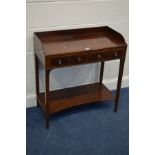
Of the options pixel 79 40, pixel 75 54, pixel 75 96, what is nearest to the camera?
pixel 75 54

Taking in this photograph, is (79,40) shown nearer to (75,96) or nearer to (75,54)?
Result: (75,54)

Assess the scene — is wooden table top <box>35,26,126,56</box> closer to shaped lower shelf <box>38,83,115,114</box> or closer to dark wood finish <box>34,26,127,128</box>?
dark wood finish <box>34,26,127,128</box>

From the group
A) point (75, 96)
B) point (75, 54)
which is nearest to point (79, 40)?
point (75, 54)

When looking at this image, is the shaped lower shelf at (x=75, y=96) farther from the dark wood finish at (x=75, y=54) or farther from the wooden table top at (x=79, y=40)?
the wooden table top at (x=79, y=40)

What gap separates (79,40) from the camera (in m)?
2.24

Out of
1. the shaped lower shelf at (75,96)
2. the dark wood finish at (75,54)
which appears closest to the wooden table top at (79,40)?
the dark wood finish at (75,54)

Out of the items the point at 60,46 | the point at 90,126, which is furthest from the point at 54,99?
the point at 60,46

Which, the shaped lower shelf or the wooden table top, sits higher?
the wooden table top

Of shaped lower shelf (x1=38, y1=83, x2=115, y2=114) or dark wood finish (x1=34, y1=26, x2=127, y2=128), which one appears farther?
shaped lower shelf (x1=38, y1=83, x2=115, y2=114)

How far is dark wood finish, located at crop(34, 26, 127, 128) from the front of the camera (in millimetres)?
2012

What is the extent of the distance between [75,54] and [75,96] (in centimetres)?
59

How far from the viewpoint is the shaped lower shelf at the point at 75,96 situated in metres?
2.38

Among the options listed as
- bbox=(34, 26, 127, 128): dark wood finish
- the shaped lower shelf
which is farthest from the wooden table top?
the shaped lower shelf
